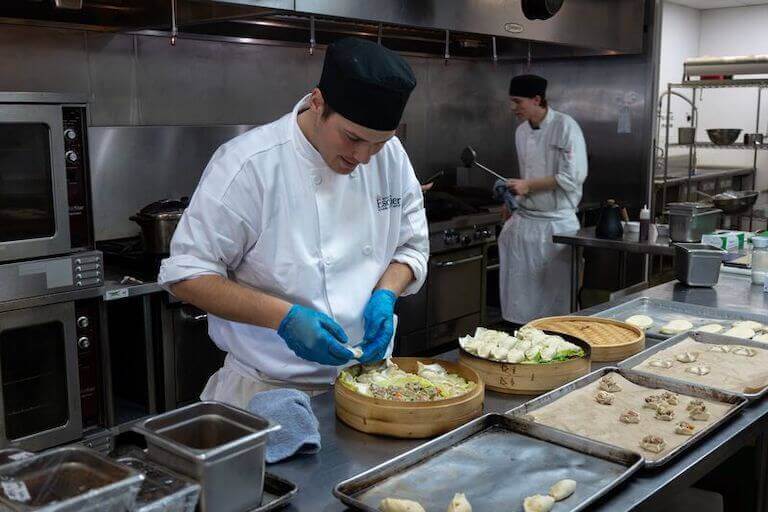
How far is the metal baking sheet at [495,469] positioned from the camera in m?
1.50

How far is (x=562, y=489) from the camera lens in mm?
1505

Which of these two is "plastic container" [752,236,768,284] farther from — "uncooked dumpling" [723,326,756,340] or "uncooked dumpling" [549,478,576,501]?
"uncooked dumpling" [549,478,576,501]

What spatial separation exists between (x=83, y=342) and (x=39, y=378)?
8.6 inches

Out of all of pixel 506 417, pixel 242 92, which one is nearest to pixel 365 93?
pixel 506 417

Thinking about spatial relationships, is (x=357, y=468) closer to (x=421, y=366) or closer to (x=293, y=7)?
(x=421, y=366)

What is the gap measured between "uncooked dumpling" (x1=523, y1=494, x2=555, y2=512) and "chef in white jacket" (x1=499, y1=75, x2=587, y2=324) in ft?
13.1

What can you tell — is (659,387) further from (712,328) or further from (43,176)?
(43,176)

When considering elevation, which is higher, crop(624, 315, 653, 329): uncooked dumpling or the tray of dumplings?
crop(624, 315, 653, 329): uncooked dumpling

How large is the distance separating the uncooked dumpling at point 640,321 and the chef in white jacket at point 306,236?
A: 0.92 metres

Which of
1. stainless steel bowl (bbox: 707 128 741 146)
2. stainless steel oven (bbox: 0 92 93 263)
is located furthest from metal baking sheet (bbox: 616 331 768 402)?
stainless steel bowl (bbox: 707 128 741 146)

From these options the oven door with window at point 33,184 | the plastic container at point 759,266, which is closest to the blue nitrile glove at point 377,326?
the oven door with window at point 33,184

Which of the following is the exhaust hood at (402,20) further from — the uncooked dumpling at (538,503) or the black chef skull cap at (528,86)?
the uncooked dumpling at (538,503)

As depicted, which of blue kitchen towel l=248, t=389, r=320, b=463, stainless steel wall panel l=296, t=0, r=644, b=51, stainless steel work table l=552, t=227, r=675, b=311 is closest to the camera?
blue kitchen towel l=248, t=389, r=320, b=463

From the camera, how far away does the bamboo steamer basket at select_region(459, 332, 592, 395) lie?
6.71ft
